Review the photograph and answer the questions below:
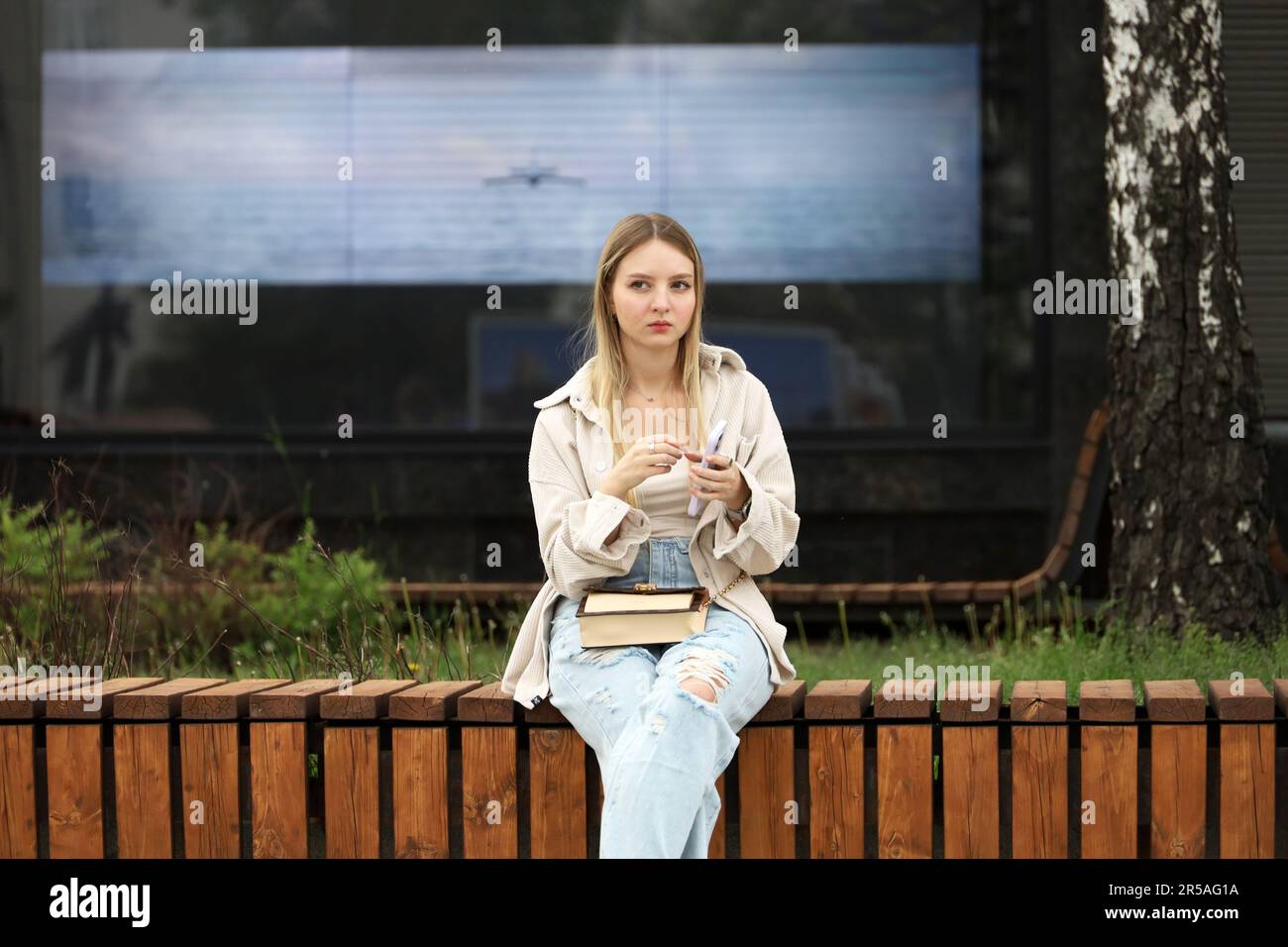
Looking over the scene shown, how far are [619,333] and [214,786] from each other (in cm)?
148

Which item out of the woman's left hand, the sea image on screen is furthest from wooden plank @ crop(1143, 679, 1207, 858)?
the sea image on screen

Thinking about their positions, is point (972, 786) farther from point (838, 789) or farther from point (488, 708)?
point (488, 708)

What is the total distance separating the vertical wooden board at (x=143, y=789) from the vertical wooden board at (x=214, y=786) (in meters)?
0.06

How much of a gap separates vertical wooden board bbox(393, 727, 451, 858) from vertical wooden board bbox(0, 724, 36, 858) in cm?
93

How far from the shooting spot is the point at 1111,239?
5973 millimetres

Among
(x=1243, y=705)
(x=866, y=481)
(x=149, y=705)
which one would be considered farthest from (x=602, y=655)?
(x=866, y=481)

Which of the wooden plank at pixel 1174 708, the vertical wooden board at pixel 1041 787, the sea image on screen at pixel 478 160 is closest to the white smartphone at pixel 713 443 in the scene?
the vertical wooden board at pixel 1041 787

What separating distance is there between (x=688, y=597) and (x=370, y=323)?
627cm

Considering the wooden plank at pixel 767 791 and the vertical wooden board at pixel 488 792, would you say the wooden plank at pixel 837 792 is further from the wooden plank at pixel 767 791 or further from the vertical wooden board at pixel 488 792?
the vertical wooden board at pixel 488 792

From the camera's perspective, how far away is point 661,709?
3.61 m

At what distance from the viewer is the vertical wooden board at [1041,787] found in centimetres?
385

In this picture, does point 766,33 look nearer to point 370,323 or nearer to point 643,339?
point 370,323

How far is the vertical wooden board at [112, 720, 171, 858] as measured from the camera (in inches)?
161
